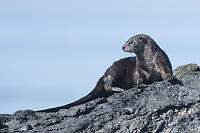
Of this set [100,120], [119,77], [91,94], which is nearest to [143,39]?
[119,77]

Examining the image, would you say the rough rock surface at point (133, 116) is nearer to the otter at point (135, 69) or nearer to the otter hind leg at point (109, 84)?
the otter at point (135, 69)

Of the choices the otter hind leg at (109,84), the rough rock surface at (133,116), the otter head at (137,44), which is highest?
the otter head at (137,44)

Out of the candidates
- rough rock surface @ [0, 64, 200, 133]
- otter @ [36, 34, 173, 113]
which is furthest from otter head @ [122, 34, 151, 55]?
rough rock surface @ [0, 64, 200, 133]

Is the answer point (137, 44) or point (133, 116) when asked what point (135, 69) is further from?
point (133, 116)

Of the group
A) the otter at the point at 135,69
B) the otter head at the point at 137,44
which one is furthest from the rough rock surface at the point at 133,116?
the otter head at the point at 137,44

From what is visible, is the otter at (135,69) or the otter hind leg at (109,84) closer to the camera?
the otter at (135,69)

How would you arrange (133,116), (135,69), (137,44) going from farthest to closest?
(137,44) → (135,69) → (133,116)

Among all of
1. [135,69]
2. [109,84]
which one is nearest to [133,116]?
[135,69]

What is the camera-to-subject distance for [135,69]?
8969mm

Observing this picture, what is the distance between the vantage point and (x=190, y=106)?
5.12 metres

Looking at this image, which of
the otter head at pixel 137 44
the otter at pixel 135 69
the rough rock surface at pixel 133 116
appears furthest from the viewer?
the otter head at pixel 137 44

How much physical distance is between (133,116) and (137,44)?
4298 mm

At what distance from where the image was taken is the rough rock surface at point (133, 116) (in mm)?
4891

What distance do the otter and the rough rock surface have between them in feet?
9.08
